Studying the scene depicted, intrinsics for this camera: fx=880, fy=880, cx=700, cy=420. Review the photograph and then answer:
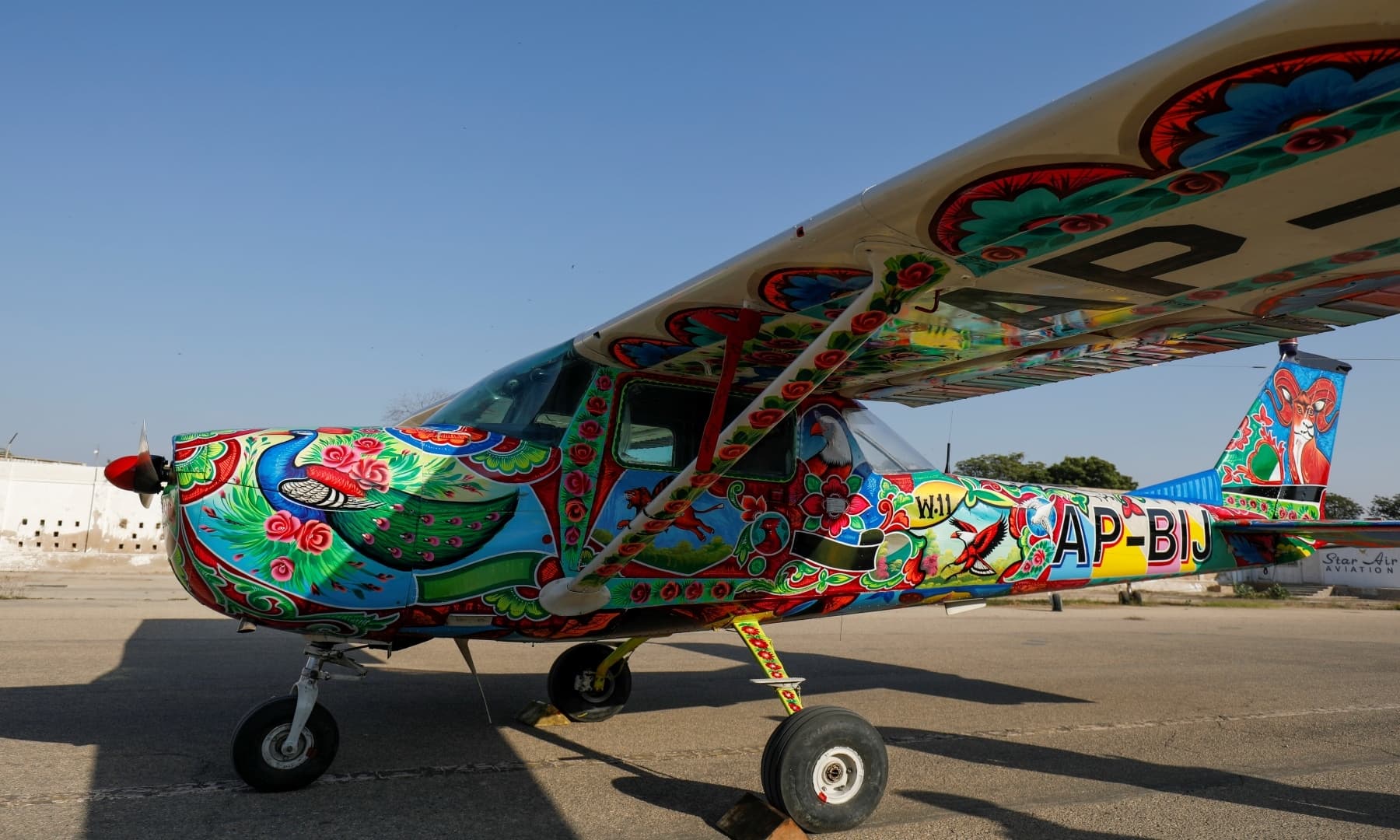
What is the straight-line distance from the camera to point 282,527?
445 centimetres

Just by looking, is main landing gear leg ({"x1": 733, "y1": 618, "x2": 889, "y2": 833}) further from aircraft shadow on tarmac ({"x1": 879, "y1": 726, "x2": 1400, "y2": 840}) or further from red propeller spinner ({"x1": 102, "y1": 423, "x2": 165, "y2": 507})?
red propeller spinner ({"x1": 102, "y1": 423, "x2": 165, "y2": 507})

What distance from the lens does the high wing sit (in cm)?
247

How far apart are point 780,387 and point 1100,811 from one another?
2907 mm

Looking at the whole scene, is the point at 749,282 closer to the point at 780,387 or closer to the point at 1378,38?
the point at 780,387

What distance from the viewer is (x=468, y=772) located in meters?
5.08

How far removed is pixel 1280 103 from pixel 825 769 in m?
3.55

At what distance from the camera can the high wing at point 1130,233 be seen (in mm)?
2467

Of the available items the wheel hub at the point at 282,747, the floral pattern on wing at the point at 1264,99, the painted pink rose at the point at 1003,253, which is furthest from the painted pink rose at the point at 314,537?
the floral pattern on wing at the point at 1264,99

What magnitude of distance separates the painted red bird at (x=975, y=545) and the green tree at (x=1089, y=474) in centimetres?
4999

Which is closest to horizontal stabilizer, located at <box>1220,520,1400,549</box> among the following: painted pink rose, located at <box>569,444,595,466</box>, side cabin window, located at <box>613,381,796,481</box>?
side cabin window, located at <box>613,381,796,481</box>

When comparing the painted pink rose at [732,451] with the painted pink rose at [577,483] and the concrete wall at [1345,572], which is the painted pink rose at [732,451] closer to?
the painted pink rose at [577,483]

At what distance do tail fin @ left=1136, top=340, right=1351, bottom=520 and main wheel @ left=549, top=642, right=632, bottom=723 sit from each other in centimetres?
531

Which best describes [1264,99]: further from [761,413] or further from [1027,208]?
[761,413]

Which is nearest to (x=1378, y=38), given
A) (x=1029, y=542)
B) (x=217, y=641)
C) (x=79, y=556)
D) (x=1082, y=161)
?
(x=1082, y=161)
